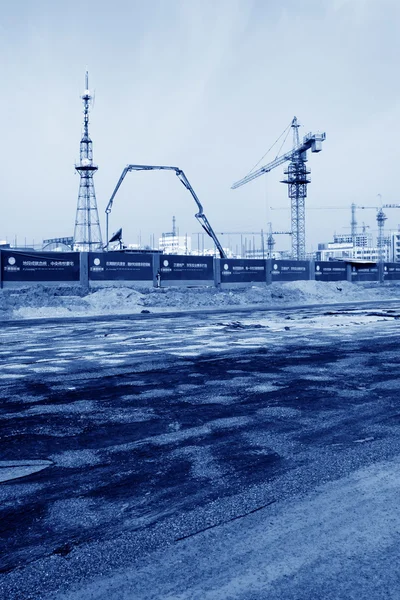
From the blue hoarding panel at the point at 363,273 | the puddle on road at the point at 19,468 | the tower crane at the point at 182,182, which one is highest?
the tower crane at the point at 182,182

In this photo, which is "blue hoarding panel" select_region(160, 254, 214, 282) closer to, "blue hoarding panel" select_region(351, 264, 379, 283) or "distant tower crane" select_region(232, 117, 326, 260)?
"blue hoarding panel" select_region(351, 264, 379, 283)

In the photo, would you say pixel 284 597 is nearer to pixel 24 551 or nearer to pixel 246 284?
pixel 24 551

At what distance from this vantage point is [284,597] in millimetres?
2795

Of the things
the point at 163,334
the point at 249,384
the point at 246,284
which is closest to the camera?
the point at 249,384

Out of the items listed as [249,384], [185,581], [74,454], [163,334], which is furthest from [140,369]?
[185,581]

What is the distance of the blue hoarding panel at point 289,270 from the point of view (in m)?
35.0

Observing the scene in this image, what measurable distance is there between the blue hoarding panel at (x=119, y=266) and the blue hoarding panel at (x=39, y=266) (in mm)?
1051

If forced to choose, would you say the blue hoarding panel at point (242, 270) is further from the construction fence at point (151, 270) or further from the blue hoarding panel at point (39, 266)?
the blue hoarding panel at point (39, 266)

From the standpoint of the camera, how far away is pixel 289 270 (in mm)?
35688

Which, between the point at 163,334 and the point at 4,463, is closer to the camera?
the point at 4,463

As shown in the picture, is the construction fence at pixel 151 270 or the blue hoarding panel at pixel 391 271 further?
the blue hoarding panel at pixel 391 271

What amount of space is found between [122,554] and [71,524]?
56 cm

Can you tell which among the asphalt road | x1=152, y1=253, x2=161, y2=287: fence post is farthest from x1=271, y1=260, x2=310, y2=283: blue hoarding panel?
the asphalt road

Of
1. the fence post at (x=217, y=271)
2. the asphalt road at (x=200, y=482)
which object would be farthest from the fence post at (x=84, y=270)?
the asphalt road at (x=200, y=482)
